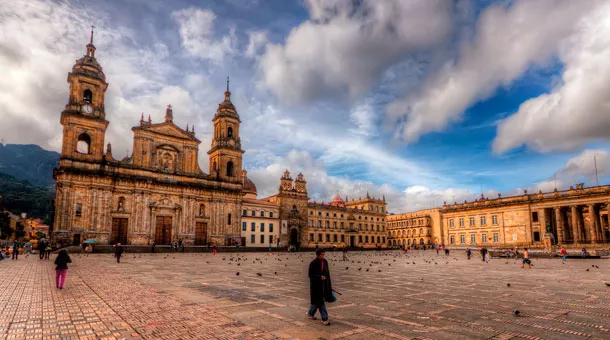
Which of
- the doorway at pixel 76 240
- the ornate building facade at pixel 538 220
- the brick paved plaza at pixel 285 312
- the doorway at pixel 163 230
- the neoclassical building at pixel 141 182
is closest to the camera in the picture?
the brick paved plaza at pixel 285 312

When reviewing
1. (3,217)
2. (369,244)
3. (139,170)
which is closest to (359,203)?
(369,244)

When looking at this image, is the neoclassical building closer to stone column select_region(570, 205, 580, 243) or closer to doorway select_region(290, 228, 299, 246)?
doorway select_region(290, 228, 299, 246)

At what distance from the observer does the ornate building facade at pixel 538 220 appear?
54.8 m

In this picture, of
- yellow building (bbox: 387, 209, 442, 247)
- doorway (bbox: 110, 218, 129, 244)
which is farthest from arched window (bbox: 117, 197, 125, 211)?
yellow building (bbox: 387, 209, 442, 247)

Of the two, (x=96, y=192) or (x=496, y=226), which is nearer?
(x=96, y=192)

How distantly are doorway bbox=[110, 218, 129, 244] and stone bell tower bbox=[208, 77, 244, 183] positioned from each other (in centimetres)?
1513

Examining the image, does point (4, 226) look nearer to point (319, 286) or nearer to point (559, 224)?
point (319, 286)

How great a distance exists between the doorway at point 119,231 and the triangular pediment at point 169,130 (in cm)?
1296

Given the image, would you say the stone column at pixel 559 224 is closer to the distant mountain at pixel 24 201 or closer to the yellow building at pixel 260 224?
the yellow building at pixel 260 224

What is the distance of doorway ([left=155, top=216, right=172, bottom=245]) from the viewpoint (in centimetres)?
4853

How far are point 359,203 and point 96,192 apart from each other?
61493mm

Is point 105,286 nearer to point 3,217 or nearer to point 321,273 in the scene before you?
point 321,273

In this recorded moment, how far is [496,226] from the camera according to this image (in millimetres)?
66438

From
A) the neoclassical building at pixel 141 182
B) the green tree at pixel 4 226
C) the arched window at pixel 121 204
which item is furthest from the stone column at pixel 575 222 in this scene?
the green tree at pixel 4 226
